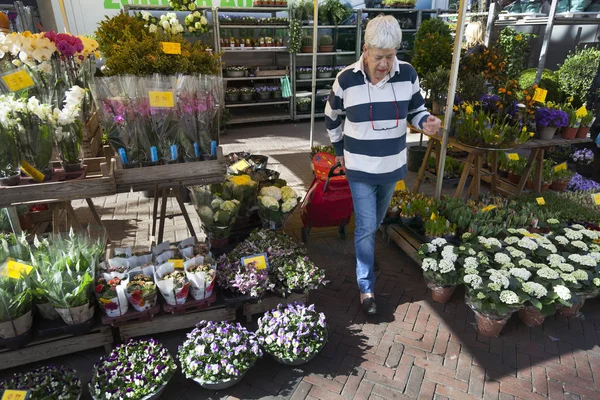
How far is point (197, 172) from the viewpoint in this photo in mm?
2799

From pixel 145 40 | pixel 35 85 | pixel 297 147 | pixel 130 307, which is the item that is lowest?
pixel 297 147

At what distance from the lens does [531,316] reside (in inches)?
111

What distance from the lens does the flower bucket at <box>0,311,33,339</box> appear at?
226 centimetres

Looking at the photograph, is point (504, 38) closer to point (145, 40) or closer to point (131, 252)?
point (145, 40)

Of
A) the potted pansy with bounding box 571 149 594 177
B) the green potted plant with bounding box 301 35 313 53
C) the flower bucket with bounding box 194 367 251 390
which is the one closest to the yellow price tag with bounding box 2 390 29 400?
the flower bucket with bounding box 194 367 251 390

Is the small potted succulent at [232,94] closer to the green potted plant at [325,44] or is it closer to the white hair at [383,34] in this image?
the green potted plant at [325,44]

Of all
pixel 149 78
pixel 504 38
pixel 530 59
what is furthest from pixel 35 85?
pixel 530 59

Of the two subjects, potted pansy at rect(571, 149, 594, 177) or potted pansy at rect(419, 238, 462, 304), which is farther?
potted pansy at rect(571, 149, 594, 177)

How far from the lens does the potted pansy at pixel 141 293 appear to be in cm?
246

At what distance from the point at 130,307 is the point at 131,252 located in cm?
55

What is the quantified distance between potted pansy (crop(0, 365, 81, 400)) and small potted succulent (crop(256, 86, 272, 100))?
23.7 ft

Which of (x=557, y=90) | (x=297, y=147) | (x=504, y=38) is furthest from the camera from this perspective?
(x=504, y=38)

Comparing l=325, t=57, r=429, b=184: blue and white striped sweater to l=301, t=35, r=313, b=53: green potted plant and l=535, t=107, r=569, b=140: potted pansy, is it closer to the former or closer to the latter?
l=535, t=107, r=569, b=140: potted pansy

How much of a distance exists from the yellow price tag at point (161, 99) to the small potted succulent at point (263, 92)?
6152 mm
